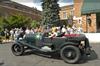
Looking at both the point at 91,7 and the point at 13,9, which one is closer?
the point at 91,7

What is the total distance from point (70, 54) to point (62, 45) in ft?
1.84

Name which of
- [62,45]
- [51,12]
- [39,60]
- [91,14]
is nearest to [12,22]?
[51,12]

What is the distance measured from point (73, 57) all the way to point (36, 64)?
163 centimetres

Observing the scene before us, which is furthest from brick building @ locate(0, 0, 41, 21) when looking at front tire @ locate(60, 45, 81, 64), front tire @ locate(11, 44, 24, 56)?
front tire @ locate(60, 45, 81, 64)

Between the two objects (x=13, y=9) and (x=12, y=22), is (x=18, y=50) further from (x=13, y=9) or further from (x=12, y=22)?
(x=13, y=9)

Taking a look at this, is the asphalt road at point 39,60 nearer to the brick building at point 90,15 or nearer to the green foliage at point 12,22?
the brick building at point 90,15

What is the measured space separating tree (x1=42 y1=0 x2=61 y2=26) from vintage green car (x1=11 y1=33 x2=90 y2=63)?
3483 centimetres

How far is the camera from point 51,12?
4956 cm

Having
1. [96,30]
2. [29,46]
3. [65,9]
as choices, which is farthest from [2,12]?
[29,46]

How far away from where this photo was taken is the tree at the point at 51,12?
48.8 m

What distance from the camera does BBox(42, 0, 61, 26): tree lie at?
160ft

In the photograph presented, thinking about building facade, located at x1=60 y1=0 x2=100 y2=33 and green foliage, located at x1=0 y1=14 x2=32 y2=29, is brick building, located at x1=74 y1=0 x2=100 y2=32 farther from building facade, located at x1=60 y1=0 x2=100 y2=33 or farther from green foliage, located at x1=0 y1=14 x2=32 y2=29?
green foliage, located at x1=0 y1=14 x2=32 y2=29

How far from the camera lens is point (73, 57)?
11.9m

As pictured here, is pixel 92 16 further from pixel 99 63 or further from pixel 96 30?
pixel 99 63
